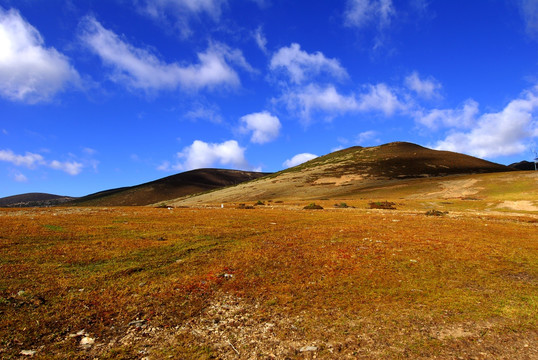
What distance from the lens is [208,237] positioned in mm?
18828

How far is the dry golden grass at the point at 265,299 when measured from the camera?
21.9 ft

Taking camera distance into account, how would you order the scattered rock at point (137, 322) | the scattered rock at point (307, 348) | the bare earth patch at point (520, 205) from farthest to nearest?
the bare earth patch at point (520, 205), the scattered rock at point (137, 322), the scattered rock at point (307, 348)

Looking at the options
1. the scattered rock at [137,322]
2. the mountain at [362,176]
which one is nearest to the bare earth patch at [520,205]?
the mountain at [362,176]

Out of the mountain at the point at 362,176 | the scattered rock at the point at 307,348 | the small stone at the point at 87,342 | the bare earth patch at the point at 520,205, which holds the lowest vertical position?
the scattered rock at the point at 307,348

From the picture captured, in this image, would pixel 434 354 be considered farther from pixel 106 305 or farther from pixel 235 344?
pixel 106 305

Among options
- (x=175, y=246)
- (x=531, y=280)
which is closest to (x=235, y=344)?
(x=175, y=246)

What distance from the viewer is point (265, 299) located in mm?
9375

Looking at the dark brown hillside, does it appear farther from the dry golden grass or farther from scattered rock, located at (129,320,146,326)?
scattered rock, located at (129,320,146,326)

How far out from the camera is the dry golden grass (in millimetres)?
6688

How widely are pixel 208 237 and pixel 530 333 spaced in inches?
606

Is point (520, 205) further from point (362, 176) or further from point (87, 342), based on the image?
point (362, 176)

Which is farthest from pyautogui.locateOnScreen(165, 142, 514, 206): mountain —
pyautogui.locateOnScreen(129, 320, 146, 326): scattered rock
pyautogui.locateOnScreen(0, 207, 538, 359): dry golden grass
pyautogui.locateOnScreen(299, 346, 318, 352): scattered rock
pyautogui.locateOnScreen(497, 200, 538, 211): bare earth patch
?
pyautogui.locateOnScreen(299, 346, 318, 352): scattered rock

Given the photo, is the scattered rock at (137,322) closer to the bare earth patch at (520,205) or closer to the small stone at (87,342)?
the small stone at (87,342)

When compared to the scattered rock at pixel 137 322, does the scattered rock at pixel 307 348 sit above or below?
below
